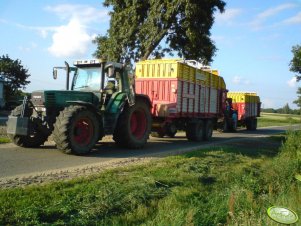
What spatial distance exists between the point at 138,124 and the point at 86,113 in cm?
283

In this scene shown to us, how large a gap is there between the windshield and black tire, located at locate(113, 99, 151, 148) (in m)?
1.18

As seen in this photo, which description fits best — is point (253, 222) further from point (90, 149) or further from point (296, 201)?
point (90, 149)

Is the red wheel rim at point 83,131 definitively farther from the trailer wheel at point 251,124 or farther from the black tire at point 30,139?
the trailer wheel at point 251,124

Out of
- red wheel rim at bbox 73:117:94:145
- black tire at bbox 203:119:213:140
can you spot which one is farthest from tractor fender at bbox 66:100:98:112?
black tire at bbox 203:119:213:140

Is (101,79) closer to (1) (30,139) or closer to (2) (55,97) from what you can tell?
(2) (55,97)

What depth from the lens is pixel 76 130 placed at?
1052cm

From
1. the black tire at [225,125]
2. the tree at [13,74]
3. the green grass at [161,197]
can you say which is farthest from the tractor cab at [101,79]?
the tree at [13,74]

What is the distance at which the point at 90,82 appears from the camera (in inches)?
486

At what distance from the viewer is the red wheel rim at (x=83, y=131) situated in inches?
415

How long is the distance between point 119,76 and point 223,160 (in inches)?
156

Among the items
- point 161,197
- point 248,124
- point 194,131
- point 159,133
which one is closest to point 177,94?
point 159,133

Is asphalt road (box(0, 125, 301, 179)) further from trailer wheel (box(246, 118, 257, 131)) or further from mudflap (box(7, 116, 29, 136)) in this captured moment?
trailer wheel (box(246, 118, 257, 131))

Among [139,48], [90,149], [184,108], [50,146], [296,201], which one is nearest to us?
[296,201]

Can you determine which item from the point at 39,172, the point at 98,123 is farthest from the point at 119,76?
the point at 39,172
